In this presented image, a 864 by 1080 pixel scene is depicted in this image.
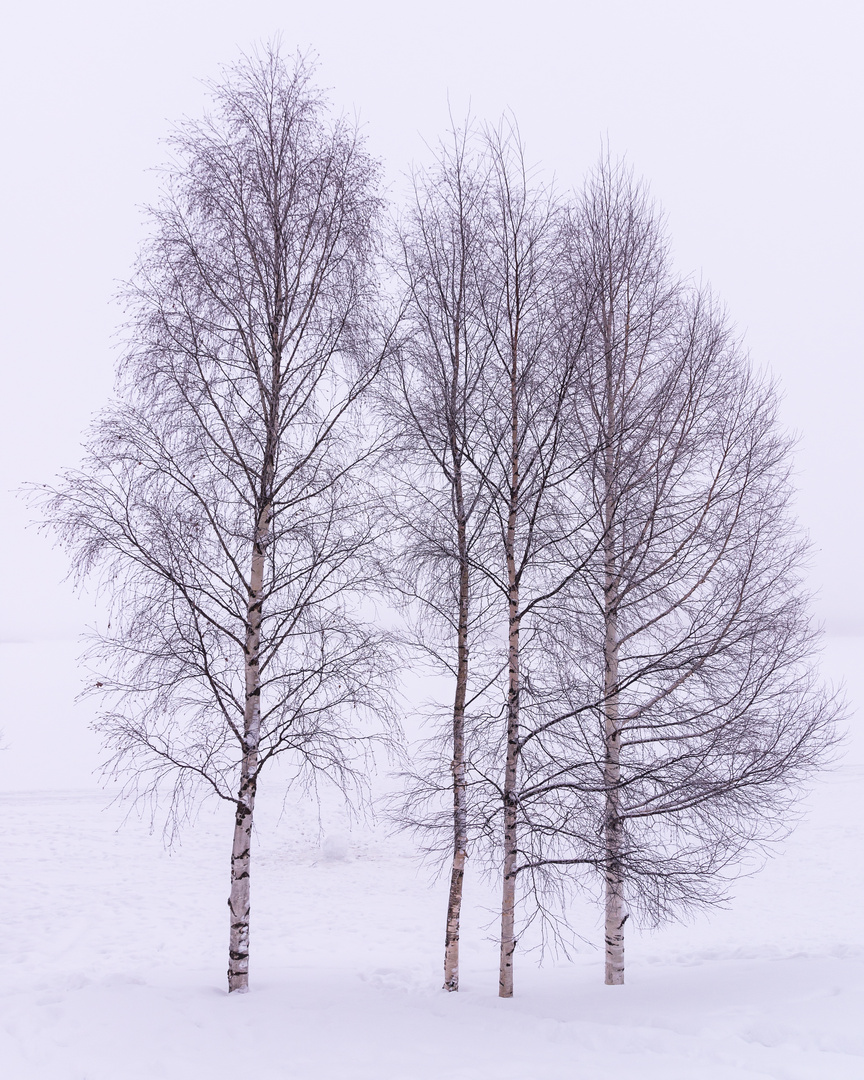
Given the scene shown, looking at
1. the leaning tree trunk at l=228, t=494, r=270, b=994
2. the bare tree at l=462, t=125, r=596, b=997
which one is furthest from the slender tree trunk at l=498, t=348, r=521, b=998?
the leaning tree trunk at l=228, t=494, r=270, b=994

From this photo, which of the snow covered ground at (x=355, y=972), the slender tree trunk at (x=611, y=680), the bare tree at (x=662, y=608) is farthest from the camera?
the slender tree trunk at (x=611, y=680)

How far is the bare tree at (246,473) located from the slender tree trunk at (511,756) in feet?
5.45

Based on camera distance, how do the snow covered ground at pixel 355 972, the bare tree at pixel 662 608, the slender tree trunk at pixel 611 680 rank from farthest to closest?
1. the slender tree trunk at pixel 611 680
2. the bare tree at pixel 662 608
3. the snow covered ground at pixel 355 972

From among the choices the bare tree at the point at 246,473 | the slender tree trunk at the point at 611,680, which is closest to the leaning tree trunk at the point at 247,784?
the bare tree at the point at 246,473

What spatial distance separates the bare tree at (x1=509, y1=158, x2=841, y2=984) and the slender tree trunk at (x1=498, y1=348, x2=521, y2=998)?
0.29m

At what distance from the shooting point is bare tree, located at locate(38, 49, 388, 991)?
8.68m

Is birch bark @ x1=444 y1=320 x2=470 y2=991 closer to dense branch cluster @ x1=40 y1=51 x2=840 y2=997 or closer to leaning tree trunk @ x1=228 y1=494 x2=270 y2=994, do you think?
dense branch cluster @ x1=40 y1=51 x2=840 y2=997

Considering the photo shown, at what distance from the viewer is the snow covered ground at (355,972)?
6.83 meters

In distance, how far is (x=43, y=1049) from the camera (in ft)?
22.8

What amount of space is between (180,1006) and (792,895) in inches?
564

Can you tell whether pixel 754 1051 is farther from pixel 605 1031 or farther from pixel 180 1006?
pixel 180 1006

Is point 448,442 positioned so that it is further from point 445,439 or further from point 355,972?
point 355,972

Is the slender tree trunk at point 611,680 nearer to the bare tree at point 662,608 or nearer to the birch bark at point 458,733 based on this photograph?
the bare tree at point 662,608

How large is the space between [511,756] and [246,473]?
189 inches
